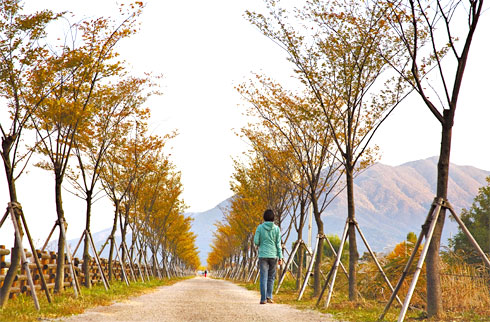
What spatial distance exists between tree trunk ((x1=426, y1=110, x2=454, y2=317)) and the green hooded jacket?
435 centimetres

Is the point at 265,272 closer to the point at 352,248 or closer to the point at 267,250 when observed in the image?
the point at 267,250

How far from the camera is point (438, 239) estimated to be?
326 inches

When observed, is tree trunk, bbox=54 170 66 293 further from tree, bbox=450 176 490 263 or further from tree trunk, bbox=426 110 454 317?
tree, bbox=450 176 490 263

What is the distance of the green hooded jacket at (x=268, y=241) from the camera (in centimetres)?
1209

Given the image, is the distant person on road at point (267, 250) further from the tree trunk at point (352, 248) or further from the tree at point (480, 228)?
the tree at point (480, 228)

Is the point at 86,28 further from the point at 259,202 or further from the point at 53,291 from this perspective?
the point at 259,202

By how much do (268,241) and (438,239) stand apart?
4.56m

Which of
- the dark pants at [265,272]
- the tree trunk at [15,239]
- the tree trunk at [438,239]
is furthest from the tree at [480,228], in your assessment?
the tree trunk at [15,239]

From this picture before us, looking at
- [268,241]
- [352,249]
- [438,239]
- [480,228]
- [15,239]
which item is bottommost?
[438,239]

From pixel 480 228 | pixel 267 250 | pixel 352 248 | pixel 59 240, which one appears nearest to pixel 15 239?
pixel 59 240

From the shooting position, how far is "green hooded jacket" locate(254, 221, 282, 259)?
1209 cm

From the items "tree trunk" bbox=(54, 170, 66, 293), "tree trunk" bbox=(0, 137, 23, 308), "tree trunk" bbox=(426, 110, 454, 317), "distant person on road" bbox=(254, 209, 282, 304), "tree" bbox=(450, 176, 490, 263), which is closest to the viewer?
"tree trunk" bbox=(426, 110, 454, 317)

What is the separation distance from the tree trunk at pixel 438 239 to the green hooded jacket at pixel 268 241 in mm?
4346

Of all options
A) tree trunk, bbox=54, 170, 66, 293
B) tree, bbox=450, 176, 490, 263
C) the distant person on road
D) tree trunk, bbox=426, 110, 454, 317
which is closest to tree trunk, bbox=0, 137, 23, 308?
tree trunk, bbox=54, 170, 66, 293
